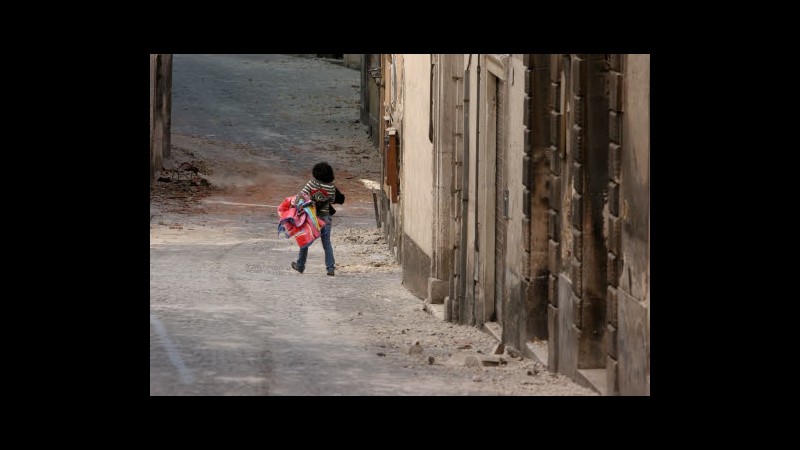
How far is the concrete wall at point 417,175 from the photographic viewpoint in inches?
656

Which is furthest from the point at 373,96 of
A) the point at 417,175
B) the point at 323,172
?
the point at 417,175

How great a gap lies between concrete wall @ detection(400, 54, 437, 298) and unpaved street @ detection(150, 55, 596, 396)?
16.3 inches

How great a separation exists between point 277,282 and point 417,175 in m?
2.20

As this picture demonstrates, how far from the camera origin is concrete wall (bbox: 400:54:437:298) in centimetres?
1667

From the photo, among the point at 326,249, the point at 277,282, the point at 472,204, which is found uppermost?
the point at 472,204

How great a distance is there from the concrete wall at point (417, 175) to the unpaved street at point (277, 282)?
0.42 m

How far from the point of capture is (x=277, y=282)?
17344 mm

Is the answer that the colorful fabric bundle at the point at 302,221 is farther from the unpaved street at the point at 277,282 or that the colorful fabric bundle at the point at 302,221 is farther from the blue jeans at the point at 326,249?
the unpaved street at the point at 277,282

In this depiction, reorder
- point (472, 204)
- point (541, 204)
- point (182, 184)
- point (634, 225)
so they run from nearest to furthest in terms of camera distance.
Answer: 1. point (634, 225)
2. point (541, 204)
3. point (472, 204)
4. point (182, 184)

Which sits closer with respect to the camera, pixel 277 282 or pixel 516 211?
pixel 516 211

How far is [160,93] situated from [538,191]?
62.1 feet

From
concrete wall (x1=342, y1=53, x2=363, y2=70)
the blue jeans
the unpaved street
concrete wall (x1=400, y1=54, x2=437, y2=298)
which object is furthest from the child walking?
concrete wall (x1=342, y1=53, x2=363, y2=70)

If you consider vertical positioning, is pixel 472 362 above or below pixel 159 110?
below

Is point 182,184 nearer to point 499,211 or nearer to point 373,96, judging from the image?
point 373,96
